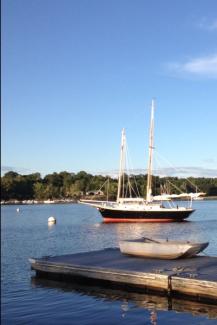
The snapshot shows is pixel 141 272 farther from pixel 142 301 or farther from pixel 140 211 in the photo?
pixel 140 211

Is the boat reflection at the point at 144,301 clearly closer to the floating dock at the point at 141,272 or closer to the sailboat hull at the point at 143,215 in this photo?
the floating dock at the point at 141,272

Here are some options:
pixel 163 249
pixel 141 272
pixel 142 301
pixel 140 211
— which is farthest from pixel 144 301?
pixel 140 211

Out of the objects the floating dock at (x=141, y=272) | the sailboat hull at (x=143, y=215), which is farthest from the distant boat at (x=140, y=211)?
the floating dock at (x=141, y=272)

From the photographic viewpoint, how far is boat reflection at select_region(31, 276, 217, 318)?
1802cm

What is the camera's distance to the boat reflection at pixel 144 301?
18.0 metres

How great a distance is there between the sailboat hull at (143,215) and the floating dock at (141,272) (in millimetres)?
44833

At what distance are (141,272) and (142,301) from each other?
147 cm

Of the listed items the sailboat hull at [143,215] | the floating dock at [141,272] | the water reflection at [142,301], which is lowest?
the sailboat hull at [143,215]

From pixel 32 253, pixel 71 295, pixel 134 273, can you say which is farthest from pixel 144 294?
pixel 32 253

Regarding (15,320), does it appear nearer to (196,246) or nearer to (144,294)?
(144,294)

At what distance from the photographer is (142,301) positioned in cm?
1956

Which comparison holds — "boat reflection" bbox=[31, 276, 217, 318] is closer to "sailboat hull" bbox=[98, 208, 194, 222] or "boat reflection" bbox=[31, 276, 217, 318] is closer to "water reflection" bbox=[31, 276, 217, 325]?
"water reflection" bbox=[31, 276, 217, 325]

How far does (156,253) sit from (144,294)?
3846 mm

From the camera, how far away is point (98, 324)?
16.8m
